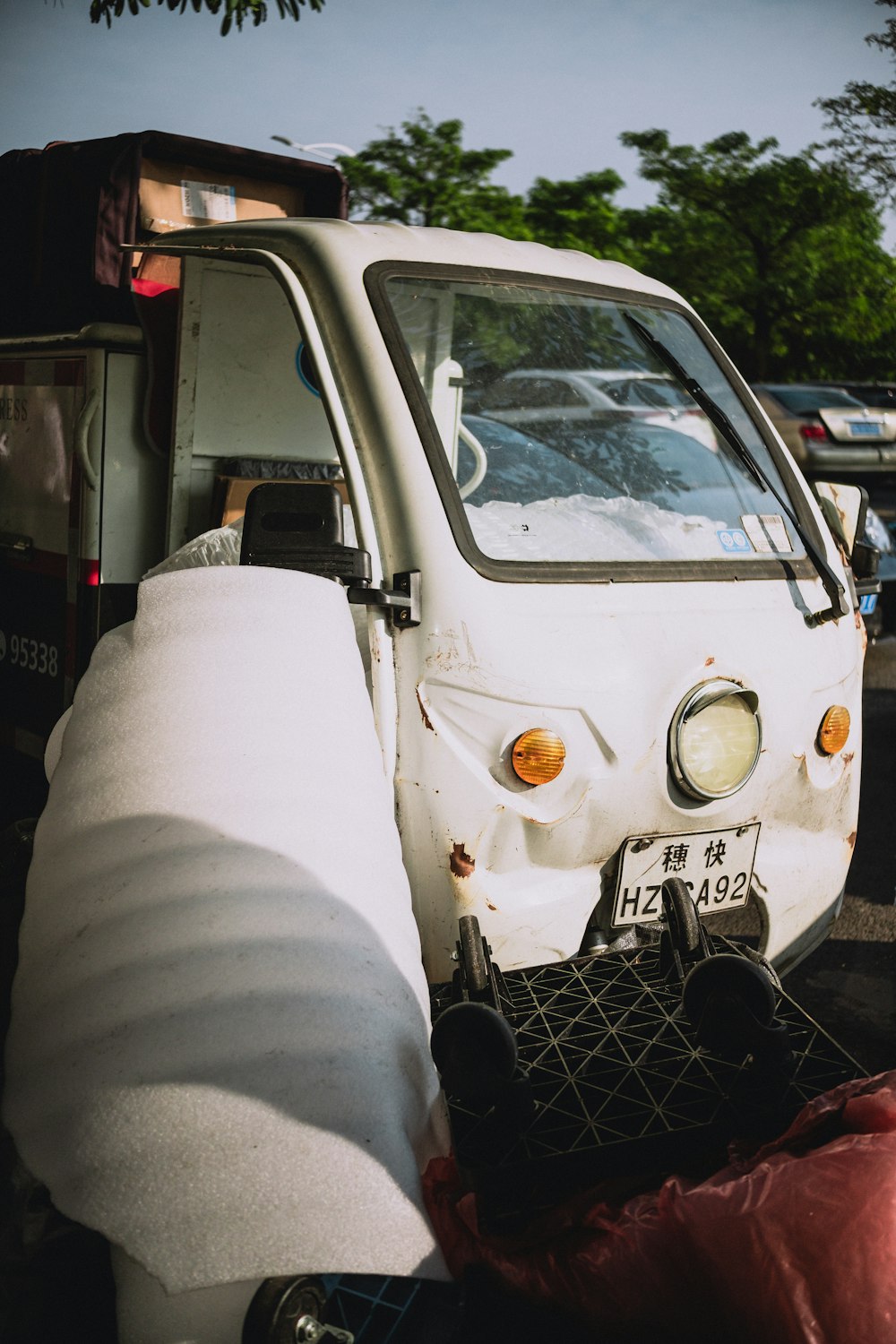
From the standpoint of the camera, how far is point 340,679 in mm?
2152

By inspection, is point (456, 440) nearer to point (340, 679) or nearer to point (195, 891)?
point (340, 679)

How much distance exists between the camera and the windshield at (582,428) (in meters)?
2.88

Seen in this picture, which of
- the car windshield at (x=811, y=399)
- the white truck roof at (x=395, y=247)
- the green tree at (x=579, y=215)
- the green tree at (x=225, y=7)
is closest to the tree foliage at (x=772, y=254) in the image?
the green tree at (x=579, y=215)

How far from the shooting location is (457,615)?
8.25 ft

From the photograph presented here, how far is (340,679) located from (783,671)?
123 cm

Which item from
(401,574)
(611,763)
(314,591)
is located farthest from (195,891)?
(611,763)

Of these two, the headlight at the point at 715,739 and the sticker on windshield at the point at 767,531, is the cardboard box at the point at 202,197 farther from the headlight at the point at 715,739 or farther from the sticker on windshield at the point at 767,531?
the headlight at the point at 715,739

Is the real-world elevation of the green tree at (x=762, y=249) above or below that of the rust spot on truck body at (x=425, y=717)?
above

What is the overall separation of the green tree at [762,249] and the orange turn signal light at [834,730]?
21.4 m

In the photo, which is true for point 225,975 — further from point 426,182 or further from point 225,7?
point 426,182

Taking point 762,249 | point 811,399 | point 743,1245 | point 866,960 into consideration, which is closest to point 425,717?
point 743,1245

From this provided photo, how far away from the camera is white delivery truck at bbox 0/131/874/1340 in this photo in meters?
1.93

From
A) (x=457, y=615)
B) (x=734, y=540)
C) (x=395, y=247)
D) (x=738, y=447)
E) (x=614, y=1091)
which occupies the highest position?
(x=395, y=247)

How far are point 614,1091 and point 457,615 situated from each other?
1.01m
